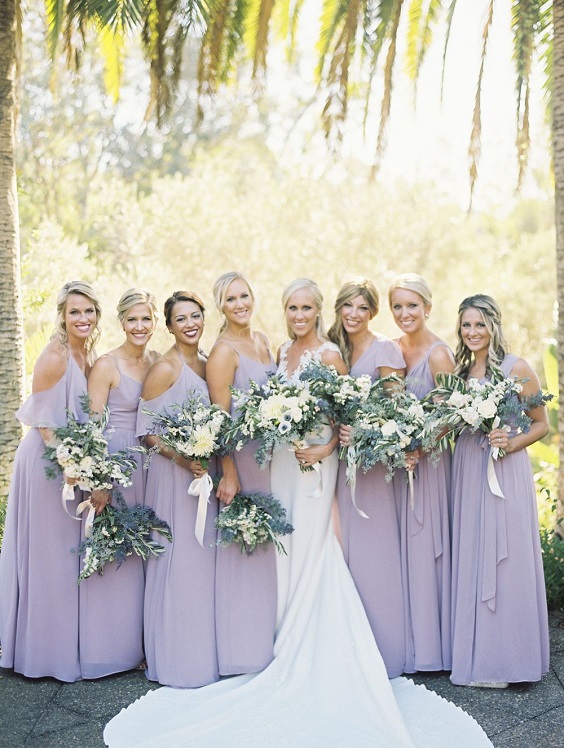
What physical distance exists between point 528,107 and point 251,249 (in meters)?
10.1

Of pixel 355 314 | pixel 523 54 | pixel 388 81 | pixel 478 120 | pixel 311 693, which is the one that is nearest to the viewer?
pixel 311 693

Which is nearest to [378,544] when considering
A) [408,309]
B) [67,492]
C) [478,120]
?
[408,309]

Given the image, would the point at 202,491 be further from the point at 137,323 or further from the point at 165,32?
the point at 165,32

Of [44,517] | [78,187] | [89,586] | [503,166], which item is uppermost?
[503,166]

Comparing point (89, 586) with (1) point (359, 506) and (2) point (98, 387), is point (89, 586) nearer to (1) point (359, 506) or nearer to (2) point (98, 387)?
(2) point (98, 387)

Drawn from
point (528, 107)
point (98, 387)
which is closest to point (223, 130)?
point (528, 107)

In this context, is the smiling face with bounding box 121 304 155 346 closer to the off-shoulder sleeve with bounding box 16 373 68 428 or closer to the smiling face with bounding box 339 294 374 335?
the off-shoulder sleeve with bounding box 16 373 68 428

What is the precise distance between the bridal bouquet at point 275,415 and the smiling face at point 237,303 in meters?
0.50

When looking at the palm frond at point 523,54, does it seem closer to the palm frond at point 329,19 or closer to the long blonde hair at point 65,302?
the palm frond at point 329,19

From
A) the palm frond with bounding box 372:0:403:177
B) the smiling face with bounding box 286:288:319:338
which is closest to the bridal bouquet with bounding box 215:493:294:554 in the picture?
the smiling face with bounding box 286:288:319:338

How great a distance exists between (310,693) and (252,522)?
1.05 meters

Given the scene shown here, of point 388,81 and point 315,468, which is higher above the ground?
point 388,81

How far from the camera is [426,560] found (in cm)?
546

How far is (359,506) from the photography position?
18.1 ft
